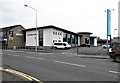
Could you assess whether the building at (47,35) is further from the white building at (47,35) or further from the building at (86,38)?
the building at (86,38)

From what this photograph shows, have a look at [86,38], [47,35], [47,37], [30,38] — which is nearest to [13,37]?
[30,38]

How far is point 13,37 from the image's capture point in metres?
78.1

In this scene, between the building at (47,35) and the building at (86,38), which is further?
the building at (86,38)

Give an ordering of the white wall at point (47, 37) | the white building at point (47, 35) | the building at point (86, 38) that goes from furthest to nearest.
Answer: the building at point (86, 38), the white building at point (47, 35), the white wall at point (47, 37)

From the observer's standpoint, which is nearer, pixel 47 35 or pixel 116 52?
pixel 116 52

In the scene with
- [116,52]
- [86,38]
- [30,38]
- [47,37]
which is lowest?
[116,52]

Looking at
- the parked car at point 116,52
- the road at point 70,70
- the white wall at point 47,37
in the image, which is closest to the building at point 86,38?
the white wall at point 47,37

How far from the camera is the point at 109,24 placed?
125ft

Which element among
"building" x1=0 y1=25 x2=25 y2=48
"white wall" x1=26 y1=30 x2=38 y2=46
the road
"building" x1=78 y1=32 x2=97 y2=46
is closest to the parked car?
the road

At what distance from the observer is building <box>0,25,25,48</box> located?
7791 centimetres

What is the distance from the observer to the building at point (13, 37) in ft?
256

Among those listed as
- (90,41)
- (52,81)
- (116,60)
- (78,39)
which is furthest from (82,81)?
(90,41)

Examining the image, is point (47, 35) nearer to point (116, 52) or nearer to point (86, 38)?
point (86, 38)

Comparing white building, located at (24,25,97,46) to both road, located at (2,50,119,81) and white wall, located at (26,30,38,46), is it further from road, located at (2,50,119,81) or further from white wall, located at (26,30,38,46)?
road, located at (2,50,119,81)
